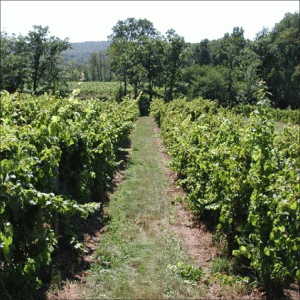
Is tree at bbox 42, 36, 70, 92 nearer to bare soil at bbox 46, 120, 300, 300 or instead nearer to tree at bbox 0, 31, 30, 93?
A: tree at bbox 0, 31, 30, 93

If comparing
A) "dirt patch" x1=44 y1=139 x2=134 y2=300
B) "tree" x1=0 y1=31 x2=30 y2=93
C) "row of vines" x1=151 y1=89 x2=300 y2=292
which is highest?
"tree" x1=0 y1=31 x2=30 y2=93

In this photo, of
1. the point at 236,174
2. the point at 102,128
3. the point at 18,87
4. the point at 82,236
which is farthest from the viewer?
the point at 18,87

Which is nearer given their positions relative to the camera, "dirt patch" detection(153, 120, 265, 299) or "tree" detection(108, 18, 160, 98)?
"dirt patch" detection(153, 120, 265, 299)

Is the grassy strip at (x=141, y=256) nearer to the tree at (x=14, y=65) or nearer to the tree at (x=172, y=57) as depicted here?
the tree at (x=14, y=65)

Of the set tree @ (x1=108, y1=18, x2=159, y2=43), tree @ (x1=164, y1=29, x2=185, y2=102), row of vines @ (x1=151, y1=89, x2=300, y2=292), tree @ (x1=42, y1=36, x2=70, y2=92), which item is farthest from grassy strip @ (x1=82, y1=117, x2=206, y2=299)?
tree @ (x1=108, y1=18, x2=159, y2=43)

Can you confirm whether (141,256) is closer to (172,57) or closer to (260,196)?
Result: (260,196)

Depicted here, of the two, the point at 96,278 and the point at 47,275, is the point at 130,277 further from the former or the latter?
the point at 47,275

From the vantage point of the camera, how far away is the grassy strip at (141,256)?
484cm

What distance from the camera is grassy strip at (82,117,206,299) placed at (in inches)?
191

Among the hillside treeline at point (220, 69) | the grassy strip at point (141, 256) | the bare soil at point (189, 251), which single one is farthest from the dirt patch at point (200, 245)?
the hillside treeline at point (220, 69)

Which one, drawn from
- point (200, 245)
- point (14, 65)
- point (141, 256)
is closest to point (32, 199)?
point (141, 256)

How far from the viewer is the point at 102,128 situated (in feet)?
30.1

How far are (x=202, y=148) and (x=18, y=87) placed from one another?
42.5 metres

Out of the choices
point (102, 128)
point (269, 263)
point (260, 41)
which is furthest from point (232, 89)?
point (269, 263)
